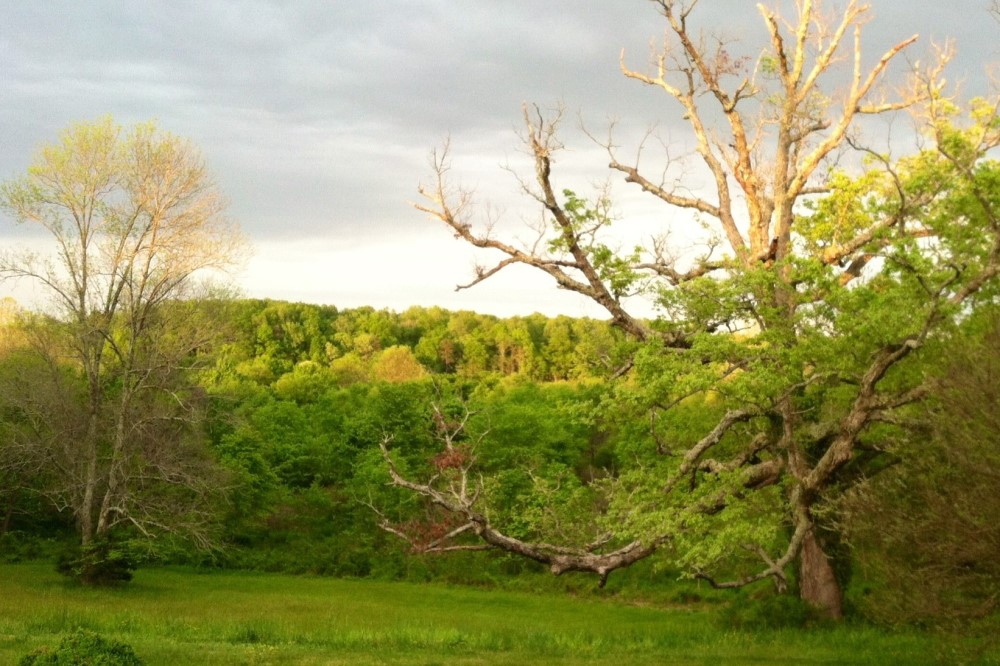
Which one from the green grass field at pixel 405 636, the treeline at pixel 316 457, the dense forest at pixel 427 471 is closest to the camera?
the dense forest at pixel 427 471

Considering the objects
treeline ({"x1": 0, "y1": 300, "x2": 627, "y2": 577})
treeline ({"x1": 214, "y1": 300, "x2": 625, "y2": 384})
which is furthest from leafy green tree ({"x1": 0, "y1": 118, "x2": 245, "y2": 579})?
treeline ({"x1": 214, "y1": 300, "x2": 625, "y2": 384})

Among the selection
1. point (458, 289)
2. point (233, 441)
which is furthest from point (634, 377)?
point (233, 441)

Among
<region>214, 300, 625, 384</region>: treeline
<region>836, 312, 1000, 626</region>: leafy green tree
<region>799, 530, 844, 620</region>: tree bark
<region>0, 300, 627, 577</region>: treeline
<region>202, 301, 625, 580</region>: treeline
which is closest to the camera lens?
<region>836, 312, 1000, 626</region>: leafy green tree

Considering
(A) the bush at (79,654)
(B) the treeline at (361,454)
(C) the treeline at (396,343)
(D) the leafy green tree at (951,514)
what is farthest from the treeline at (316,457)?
(C) the treeline at (396,343)

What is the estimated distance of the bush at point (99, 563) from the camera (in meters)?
30.9

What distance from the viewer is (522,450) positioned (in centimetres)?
4394

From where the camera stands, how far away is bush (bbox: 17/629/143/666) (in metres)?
10.1

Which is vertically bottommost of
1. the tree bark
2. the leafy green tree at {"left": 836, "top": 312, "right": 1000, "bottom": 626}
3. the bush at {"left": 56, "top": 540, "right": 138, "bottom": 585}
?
the bush at {"left": 56, "top": 540, "right": 138, "bottom": 585}

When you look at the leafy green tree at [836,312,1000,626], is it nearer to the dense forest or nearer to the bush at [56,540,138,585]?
the dense forest

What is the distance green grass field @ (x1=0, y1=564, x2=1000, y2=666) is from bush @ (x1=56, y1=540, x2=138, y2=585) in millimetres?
781

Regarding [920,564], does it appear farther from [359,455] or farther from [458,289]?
[359,455]

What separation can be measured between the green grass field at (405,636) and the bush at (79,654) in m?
2.65

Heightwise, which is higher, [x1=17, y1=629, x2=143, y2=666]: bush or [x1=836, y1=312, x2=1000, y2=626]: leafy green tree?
[x1=836, y1=312, x2=1000, y2=626]: leafy green tree

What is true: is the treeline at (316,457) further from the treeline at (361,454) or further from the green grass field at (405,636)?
the green grass field at (405,636)
